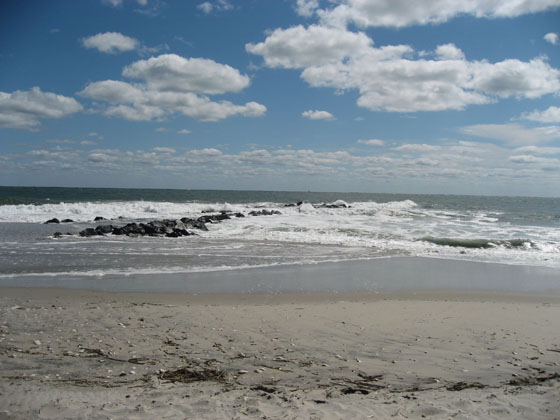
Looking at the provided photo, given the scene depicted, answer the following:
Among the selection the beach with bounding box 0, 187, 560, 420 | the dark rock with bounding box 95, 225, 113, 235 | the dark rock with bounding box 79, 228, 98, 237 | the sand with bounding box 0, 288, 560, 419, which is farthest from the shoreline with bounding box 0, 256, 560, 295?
the dark rock with bounding box 95, 225, 113, 235

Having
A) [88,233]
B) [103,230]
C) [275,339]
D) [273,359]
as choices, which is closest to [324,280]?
[275,339]

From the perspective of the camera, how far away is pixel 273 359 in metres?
4.31

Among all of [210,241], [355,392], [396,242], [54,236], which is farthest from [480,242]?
[54,236]

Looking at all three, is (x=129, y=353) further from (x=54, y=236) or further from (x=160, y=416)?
(x=54, y=236)

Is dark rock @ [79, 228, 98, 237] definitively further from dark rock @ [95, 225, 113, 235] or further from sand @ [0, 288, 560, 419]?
sand @ [0, 288, 560, 419]

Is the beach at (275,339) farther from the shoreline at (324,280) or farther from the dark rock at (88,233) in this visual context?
the dark rock at (88,233)

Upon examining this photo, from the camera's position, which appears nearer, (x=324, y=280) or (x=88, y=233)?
(x=324, y=280)

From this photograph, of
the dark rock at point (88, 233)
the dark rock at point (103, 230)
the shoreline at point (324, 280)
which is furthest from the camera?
the dark rock at point (103, 230)

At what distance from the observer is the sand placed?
328cm

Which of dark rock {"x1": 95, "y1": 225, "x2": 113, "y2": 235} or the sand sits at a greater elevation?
dark rock {"x1": 95, "y1": 225, "x2": 113, "y2": 235}

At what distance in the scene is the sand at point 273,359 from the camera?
328 cm

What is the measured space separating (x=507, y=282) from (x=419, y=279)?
211 centimetres

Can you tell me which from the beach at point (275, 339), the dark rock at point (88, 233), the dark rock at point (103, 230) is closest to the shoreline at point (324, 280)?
the beach at point (275, 339)

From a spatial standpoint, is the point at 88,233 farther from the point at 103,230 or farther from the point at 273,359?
the point at 273,359
